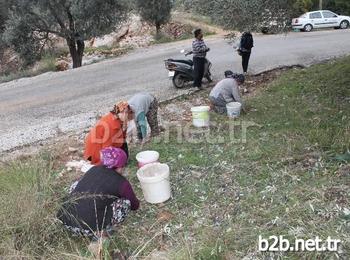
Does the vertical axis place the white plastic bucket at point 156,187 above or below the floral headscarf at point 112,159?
below

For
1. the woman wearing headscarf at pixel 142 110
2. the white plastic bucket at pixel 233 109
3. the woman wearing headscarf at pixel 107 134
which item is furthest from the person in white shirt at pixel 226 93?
the woman wearing headscarf at pixel 107 134

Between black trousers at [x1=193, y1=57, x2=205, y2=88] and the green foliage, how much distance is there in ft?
45.4

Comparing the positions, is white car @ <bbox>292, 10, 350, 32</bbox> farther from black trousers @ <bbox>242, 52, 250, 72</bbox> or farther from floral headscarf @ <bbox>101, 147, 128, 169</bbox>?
floral headscarf @ <bbox>101, 147, 128, 169</bbox>

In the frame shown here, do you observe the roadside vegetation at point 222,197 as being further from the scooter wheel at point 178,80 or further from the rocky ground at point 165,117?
the scooter wheel at point 178,80

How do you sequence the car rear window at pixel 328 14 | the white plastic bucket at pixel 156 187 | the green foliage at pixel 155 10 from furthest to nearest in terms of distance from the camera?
the car rear window at pixel 328 14, the green foliage at pixel 155 10, the white plastic bucket at pixel 156 187

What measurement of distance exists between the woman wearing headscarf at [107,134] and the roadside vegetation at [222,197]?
45 centimetres

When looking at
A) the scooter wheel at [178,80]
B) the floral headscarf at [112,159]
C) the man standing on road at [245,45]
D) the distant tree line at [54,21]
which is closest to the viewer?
the floral headscarf at [112,159]

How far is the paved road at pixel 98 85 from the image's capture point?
9.69m

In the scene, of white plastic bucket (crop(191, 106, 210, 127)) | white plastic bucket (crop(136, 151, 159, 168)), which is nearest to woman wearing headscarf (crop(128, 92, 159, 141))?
white plastic bucket (crop(191, 106, 210, 127))

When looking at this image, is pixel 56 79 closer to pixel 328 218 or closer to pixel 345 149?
pixel 345 149

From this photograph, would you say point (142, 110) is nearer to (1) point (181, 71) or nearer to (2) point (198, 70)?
(2) point (198, 70)

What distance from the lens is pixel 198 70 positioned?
1081 cm

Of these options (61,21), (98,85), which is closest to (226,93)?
(98,85)

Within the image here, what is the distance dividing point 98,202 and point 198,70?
6.71 m
